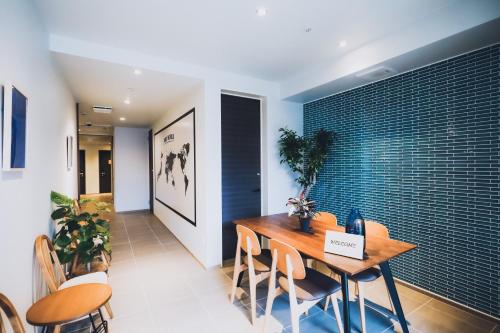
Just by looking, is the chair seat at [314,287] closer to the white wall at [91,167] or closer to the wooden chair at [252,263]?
the wooden chair at [252,263]

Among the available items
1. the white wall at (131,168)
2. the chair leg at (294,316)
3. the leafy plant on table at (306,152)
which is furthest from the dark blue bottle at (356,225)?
the white wall at (131,168)

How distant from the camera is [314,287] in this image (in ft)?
6.66

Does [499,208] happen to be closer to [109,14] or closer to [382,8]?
[382,8]

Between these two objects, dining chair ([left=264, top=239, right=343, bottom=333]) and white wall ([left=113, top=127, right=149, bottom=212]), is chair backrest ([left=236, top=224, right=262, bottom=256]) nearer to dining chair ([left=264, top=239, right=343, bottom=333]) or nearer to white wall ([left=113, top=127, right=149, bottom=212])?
dining chair ([left=264, top=239, right=343, bottom=333])

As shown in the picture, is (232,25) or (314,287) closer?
(314,287)

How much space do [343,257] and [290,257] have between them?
0.42 metres

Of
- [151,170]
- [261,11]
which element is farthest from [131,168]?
[261,11]

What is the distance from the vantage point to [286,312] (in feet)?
8.14

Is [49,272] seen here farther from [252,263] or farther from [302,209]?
[302,209]

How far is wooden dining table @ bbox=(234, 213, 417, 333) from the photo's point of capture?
1777 millimetres

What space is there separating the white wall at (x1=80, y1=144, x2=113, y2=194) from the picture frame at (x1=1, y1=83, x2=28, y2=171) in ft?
39.5

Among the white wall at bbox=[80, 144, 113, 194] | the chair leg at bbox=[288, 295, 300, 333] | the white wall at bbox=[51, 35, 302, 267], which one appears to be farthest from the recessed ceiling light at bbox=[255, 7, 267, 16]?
the white wall at bbox=[80, 144, 113, 194]

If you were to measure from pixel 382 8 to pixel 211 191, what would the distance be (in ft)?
9.51

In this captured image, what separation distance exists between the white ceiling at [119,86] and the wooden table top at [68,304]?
8.04ft
